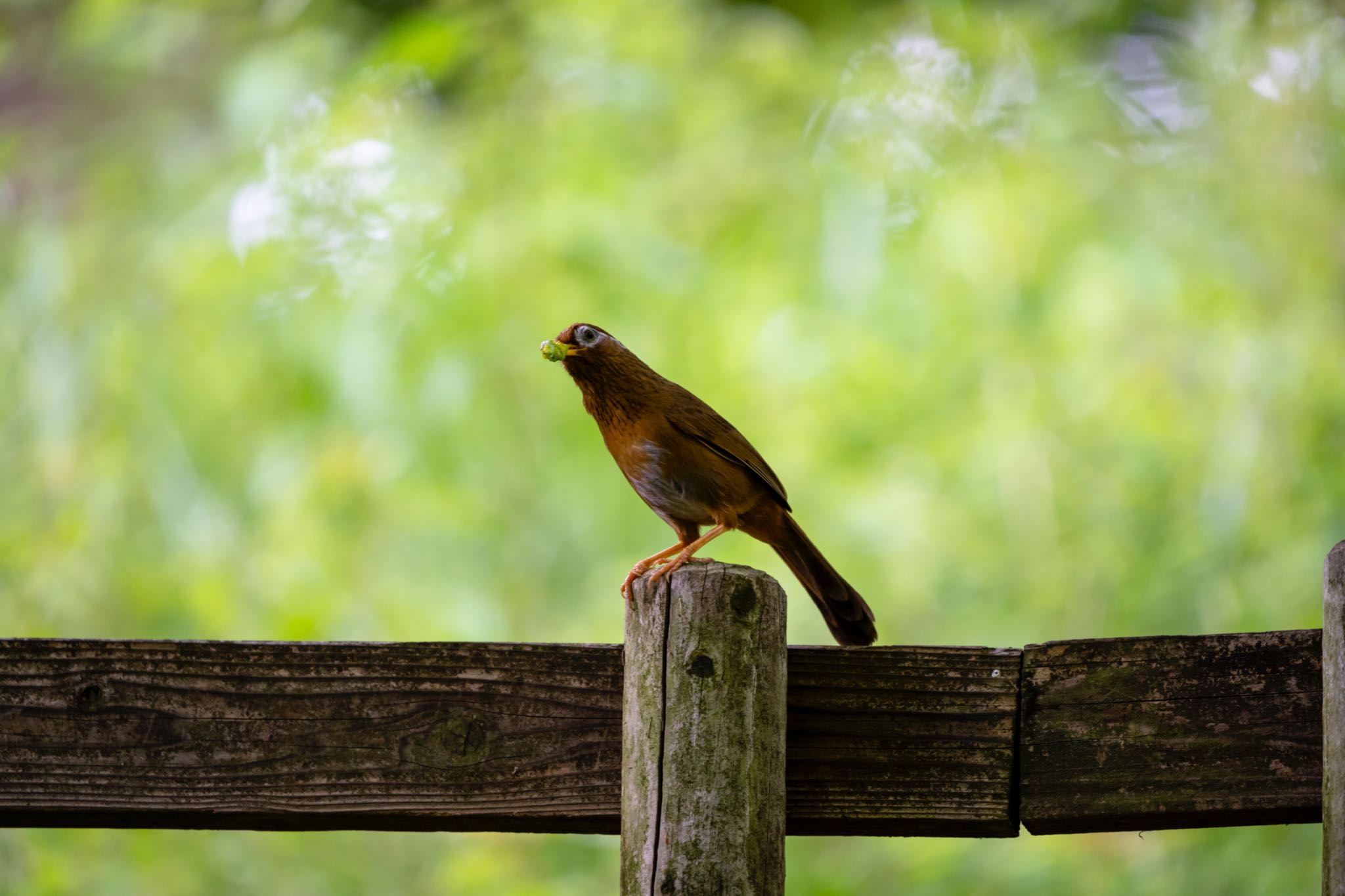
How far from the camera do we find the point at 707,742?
1.57 meters

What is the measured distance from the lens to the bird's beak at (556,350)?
241 centimetres

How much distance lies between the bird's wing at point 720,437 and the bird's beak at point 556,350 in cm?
23

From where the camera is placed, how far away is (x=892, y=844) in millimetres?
4324

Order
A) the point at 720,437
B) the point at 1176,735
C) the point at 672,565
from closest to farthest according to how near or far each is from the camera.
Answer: the point at 1176,735 < the point at 672,565 < the point at 720,437

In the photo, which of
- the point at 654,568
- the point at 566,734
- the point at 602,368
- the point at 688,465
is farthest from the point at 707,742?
the point at 602,368

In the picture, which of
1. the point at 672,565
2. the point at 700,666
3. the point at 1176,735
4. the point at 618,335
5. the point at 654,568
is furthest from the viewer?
the point at 618,335

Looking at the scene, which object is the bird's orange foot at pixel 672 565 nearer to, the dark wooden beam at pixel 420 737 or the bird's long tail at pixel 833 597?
the dark wooden beam at pixel 420 737

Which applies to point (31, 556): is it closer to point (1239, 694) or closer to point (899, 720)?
point (899, 720)

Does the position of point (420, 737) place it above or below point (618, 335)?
below

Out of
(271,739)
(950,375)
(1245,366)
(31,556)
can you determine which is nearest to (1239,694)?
(271,739)

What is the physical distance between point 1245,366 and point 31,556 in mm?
4154

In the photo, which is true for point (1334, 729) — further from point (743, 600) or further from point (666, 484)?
point (666, 484)

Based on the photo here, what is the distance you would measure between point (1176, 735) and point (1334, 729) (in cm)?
27

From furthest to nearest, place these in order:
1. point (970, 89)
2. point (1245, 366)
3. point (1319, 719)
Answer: point (970, 89) → point (1245, 366) → point (1319, 719)
